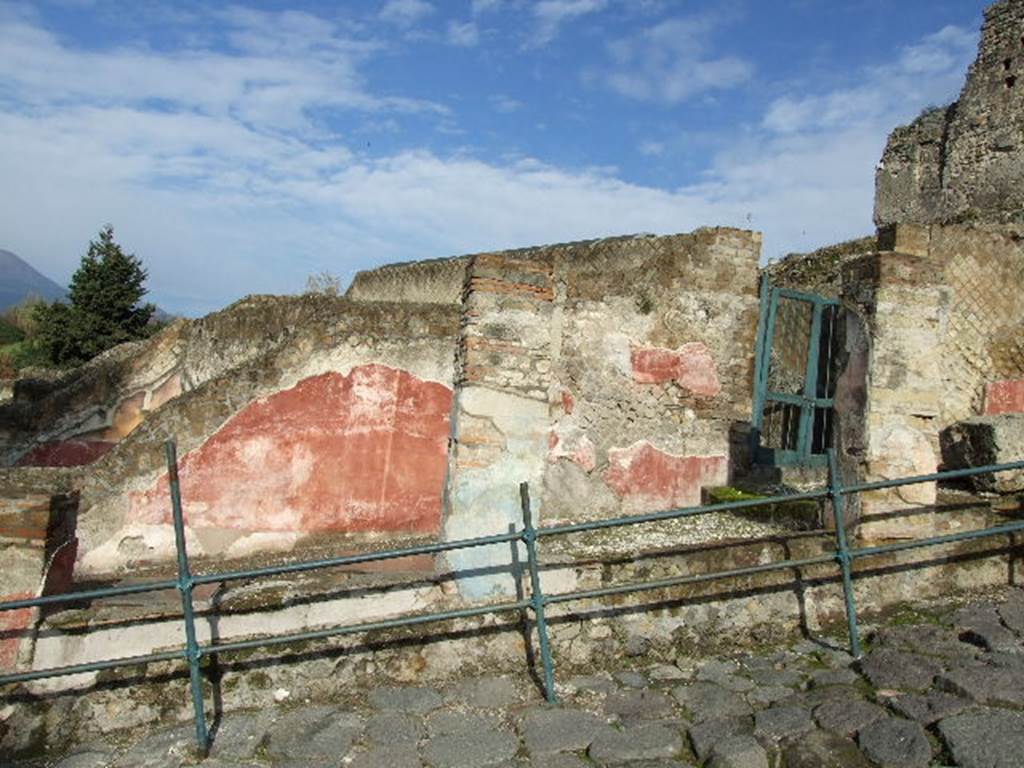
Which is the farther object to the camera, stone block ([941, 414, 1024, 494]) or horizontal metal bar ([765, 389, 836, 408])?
horizontal metal bar ([765, 389, 836, 408])

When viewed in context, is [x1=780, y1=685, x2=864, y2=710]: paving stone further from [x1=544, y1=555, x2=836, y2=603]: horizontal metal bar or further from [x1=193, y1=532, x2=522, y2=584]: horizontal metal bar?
[x1=193, y1=532, x2=522, y2=584]: horizontal metal bar

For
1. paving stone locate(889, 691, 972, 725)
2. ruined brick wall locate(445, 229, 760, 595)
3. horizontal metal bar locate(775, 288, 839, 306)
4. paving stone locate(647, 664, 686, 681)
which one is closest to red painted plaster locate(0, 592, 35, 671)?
paving stone locate(647, 664, 686, 681)

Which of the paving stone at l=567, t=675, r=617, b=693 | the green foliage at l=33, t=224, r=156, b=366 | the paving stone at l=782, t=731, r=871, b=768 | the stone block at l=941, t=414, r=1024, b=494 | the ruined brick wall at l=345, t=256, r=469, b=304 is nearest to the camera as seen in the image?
the paving stone at l=782, t=731, r=871, b=768

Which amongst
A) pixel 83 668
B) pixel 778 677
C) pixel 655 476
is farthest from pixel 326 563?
pixel 655 476

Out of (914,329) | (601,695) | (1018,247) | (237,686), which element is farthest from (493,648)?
(1018,247)

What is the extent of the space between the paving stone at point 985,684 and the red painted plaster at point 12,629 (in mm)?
4081

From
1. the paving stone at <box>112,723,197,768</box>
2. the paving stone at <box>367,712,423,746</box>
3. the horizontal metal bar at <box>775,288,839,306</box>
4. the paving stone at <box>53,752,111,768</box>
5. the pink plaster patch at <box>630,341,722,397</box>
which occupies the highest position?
the horizontal metal bar at <box>775,288,839,306</box>

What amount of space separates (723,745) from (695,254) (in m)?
4.14

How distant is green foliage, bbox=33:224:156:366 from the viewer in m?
21.5

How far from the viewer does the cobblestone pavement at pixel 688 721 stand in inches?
126

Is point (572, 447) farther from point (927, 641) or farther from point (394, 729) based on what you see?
point (394, 729)

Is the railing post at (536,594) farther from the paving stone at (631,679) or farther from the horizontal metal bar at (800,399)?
the horizontal metal bar at (800,399)

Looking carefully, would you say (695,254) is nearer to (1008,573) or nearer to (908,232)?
(908,232)

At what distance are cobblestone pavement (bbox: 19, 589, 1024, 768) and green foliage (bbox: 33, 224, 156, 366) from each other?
20.1 meters
